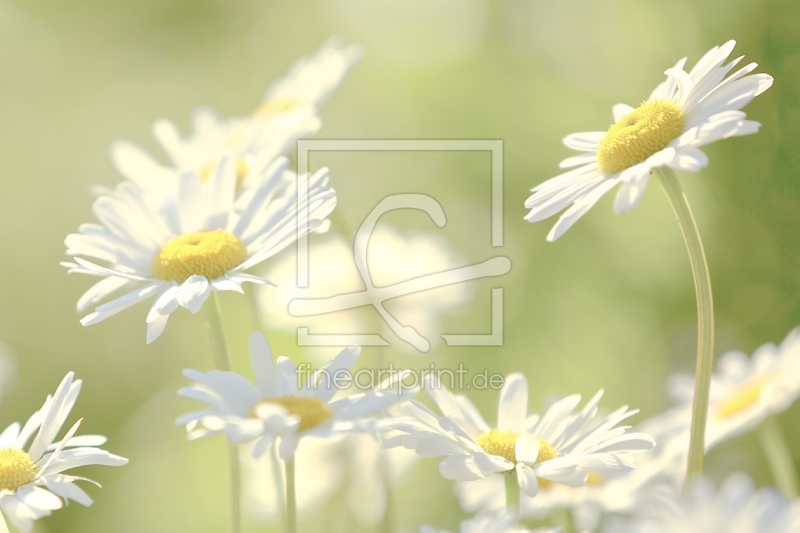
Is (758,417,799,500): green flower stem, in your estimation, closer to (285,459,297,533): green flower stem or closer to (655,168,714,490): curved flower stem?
(655,168,714,490): curved flower stem

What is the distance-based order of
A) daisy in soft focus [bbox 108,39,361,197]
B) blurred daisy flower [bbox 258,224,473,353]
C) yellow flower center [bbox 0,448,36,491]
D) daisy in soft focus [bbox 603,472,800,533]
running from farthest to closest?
blurred daisy flower [bbox 258,224,473,353]
daisy in soft focus [bbox 108,39,361,197]
yellow flower center [bbox 0,448,36,491]
daisy in soft focus [bbox 603,472,800,533]

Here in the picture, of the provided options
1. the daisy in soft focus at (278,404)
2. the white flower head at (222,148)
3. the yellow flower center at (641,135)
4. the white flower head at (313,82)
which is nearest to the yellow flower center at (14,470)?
the daisy in soft focus at (278,404)

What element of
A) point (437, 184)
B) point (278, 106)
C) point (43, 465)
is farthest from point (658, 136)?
point (437, 184)

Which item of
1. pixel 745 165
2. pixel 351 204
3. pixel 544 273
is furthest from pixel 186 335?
pixel 745 165

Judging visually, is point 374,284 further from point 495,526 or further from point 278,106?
point 495,526

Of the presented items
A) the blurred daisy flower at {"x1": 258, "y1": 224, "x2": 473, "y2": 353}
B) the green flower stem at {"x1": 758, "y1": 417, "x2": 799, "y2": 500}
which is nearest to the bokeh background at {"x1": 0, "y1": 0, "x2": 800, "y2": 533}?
the blurred daisy flower at {"x1": 258, "y1": 224, "x2": 473, "y2": 353}

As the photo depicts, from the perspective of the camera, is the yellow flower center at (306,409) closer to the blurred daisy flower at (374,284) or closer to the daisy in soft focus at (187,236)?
the daisy in soft focus at (187,236)
